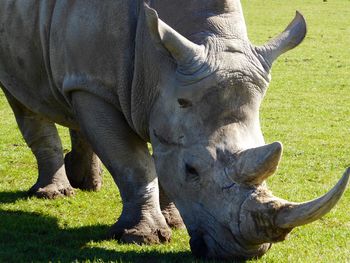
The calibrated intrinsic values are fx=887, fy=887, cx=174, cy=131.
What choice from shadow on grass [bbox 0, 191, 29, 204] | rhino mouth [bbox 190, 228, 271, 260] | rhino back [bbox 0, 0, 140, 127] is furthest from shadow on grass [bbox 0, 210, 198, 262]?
rhino back [bbox 0, 0, 140, 127]

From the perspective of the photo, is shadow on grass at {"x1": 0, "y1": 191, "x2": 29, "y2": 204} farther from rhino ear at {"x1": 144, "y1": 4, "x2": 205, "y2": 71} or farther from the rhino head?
rhino ear at {"x1": 144, "y1": 4, "x2": 205, "y2": 71}

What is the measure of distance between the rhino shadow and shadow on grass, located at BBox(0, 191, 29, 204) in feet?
1.48

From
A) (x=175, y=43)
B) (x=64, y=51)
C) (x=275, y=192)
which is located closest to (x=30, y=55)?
(x=64, y=51)

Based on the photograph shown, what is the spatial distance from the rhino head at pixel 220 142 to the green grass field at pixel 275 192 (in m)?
0.57

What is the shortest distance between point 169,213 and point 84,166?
6.36 ft

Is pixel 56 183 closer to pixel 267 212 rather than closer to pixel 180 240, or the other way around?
pixel 180 240

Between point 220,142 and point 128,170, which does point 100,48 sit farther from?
point 220,142

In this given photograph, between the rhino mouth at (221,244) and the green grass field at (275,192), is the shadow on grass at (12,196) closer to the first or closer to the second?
the green grass field at (275,192)

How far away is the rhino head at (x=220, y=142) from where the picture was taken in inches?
215

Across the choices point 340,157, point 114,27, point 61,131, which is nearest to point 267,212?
point 114,27

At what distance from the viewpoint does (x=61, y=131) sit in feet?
43.1

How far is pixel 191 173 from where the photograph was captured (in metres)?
5.99

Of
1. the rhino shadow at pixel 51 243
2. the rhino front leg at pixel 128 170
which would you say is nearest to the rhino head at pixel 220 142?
the rhino shadow at pixel 51 243

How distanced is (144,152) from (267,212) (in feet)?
6.40
